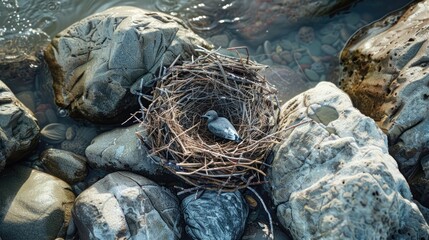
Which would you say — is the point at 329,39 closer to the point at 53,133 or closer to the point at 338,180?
the point at 338,180

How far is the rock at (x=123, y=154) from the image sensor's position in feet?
16.0

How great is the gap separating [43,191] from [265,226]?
241 centimetres

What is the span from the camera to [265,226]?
4766 mm

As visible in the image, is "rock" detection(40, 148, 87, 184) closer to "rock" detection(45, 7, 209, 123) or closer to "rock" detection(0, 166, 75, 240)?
"rock" detection(0, 166, 75, 240)

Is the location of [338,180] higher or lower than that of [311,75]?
higher

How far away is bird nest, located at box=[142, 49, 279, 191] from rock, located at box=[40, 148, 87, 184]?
3.36ft

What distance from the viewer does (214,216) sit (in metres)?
4.46

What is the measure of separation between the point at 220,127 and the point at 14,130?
92.4 inches

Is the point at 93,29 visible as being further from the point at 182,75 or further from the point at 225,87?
the point at 225,87

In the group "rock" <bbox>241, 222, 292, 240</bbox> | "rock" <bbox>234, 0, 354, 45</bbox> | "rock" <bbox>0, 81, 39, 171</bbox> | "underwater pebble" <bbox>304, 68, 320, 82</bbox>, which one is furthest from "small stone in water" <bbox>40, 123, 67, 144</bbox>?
"underwater pebble" <bbox>304, 68, 320, 82</bbox>

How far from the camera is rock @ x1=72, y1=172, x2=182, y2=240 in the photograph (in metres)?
4.27

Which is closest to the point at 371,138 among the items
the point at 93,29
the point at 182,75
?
the point at 182,75

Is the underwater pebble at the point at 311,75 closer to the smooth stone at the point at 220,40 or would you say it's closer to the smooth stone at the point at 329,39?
the smooth stone at the point at 329,39

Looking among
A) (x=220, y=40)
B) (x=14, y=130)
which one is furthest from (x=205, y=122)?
(x=14, y=130)
